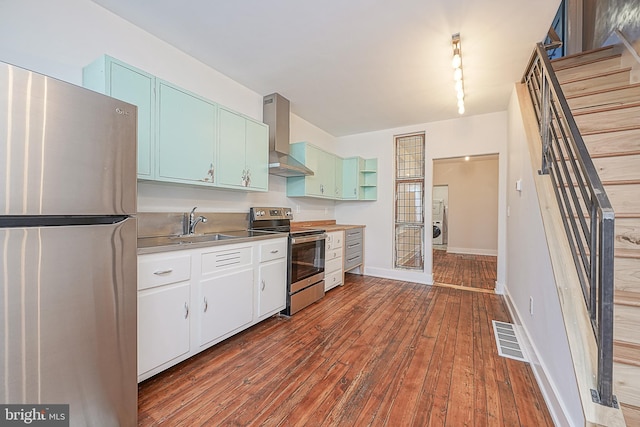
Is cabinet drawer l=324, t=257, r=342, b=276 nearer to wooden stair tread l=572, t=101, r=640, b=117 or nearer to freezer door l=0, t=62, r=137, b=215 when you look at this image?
freezer door l=0, t=62, r=137, b=215

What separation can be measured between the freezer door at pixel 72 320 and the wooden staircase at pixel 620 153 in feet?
7.78

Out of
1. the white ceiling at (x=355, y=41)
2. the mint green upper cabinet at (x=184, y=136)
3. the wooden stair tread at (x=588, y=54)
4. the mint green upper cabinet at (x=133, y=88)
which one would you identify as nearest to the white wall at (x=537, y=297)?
the wooden stair tread at (x=588, y=54)

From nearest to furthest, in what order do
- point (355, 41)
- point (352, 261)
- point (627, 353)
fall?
point (627, 353)
point (355, 41)
point (352, 261)

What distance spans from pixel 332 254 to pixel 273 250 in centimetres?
131

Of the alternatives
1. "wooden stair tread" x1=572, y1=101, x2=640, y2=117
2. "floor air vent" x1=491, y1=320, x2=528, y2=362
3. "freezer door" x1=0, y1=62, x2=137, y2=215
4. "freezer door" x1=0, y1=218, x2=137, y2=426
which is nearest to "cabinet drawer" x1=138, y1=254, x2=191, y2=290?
"freezer door" x1=0, y1=218, x2=137, y2=426

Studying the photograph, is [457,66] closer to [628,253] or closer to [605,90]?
[605,90]

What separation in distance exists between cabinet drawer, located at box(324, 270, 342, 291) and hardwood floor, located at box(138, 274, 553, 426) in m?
0.77

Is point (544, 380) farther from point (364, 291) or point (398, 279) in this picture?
point (398, 279)

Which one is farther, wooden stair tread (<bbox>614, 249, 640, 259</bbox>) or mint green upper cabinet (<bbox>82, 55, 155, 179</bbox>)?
mint green upper cabinet (<bbox>82, 55, 155, 179</bbox>)

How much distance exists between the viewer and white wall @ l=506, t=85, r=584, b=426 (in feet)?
4.28

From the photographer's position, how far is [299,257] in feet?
9.65

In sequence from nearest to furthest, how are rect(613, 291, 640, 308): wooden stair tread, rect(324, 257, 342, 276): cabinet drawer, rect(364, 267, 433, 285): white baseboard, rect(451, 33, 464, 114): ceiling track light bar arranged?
1. rect(613, 291, 640, 308): wooden stair tread
2. rect(451, 33, 464, 114): ceiling track light bar
3. rect(324, 257, 342, 276): cabinet drawer
4. rect(364, 267, 433, 285): white baseboard

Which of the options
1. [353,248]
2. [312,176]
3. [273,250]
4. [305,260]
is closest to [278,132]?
[312,176]

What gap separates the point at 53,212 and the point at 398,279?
4.30m
